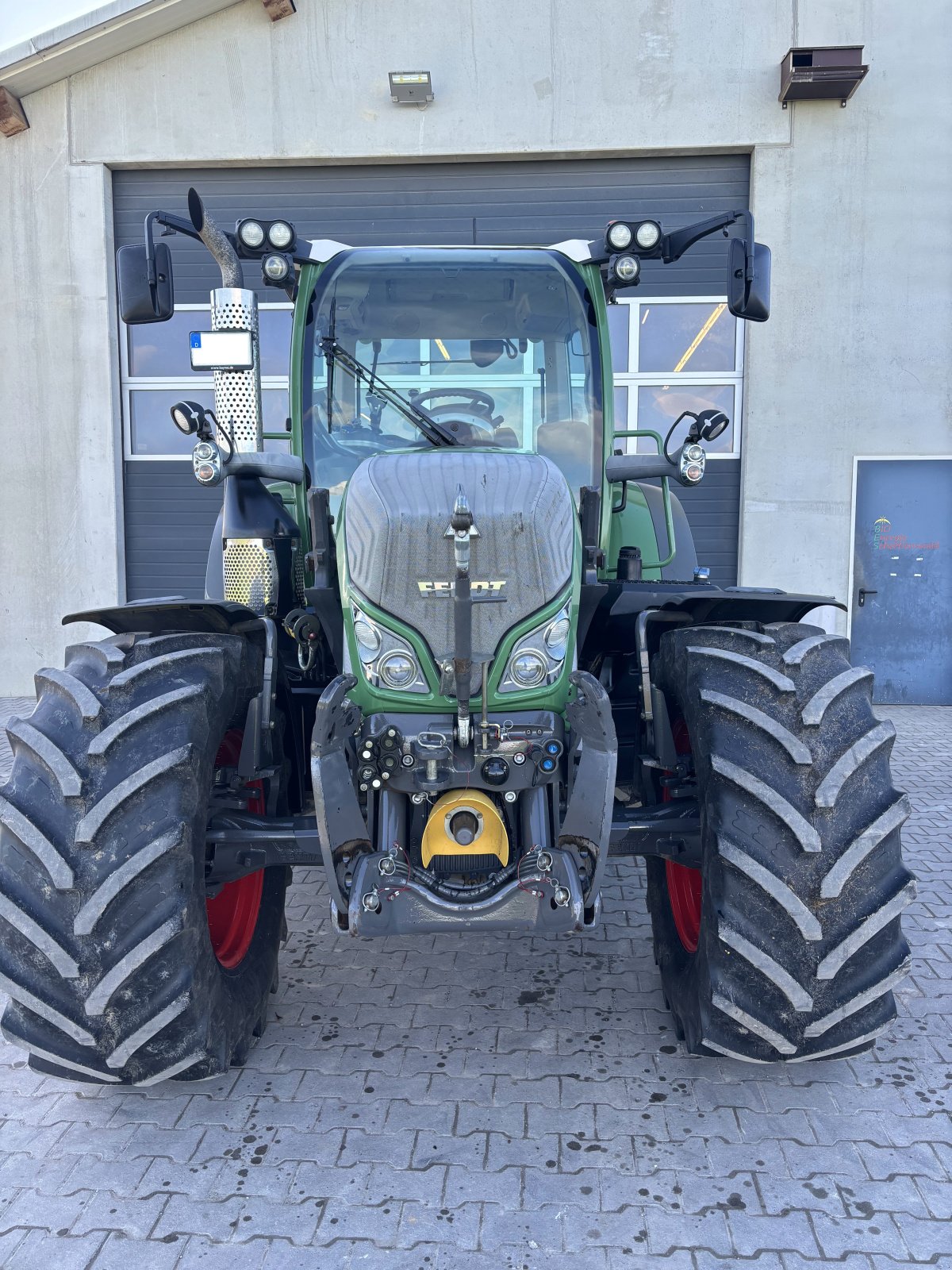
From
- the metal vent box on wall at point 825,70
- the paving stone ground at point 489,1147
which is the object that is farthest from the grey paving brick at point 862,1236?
the metal vent box on wall at point 825,70

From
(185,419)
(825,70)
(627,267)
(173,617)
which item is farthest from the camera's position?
(825,70)

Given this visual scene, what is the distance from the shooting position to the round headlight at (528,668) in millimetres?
2537

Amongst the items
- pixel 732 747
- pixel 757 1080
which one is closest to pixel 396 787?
pixel 732 747

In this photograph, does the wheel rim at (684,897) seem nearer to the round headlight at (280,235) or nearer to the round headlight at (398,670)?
the round headlight at (398,670)

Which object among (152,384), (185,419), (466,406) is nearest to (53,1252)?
(185,419)

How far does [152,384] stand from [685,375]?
4891 millimetres

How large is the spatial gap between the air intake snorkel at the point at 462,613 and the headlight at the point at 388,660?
129 mm

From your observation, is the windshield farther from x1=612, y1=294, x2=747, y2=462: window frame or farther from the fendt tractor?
x1=612, y1=294, x2=747, y2=462: window frame

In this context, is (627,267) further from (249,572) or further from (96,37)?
(96,37)

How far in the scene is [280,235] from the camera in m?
3.39

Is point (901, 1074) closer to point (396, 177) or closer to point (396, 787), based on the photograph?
point (396, 787)

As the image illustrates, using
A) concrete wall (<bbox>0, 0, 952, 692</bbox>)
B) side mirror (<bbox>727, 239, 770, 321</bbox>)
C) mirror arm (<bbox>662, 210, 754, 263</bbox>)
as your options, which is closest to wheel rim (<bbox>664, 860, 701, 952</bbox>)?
side mirror (<bbox>727, 239, 770, 321</bbox>)

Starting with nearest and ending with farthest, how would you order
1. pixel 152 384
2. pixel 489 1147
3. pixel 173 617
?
pixel 489 1147 < pixel 173 617 < pixel 152 384

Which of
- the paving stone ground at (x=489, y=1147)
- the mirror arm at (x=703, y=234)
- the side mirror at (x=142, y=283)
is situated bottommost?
the paving stone ground at (x=489, y=1147)
